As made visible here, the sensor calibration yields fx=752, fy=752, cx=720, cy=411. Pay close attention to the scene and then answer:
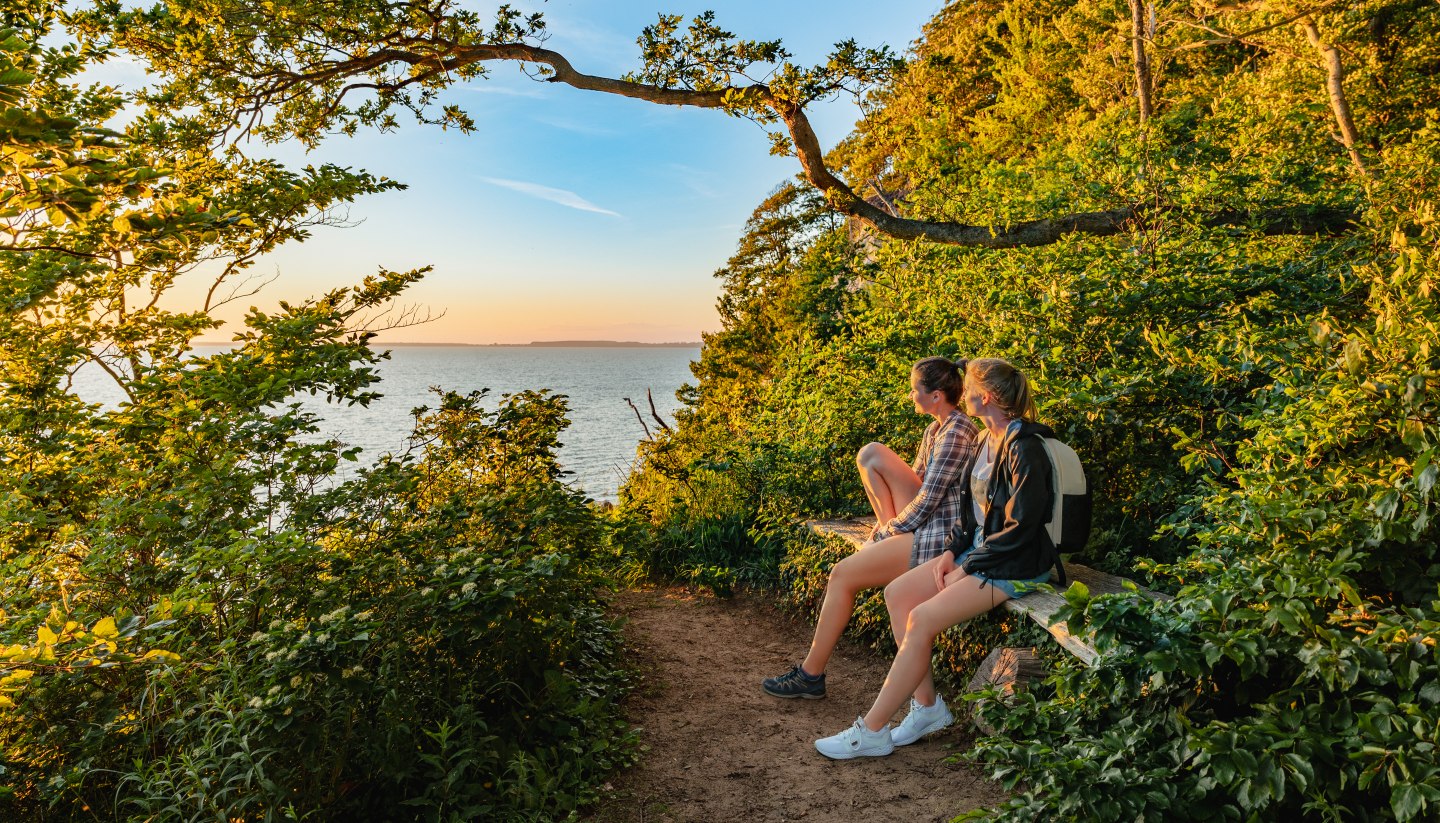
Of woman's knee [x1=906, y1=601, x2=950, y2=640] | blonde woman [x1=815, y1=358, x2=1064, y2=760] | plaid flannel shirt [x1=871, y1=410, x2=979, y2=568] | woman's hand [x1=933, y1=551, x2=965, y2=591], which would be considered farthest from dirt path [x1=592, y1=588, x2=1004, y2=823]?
plaid flannel shirt [x1=871, y1=410, x2=979, y2=568]

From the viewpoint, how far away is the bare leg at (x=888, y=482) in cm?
454

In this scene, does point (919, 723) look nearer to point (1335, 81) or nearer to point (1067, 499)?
point (1067, 499)

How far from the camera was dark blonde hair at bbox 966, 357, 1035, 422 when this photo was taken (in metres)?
3.61

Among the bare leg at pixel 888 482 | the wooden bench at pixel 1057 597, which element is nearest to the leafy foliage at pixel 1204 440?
the wooden bench at pixel 1057 597

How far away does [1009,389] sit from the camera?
3.61 meters

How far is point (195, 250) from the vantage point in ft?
18.4

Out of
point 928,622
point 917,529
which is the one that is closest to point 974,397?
point 917,529

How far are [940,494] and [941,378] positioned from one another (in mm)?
660

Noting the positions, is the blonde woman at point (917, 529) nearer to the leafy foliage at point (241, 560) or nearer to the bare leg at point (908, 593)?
the bare leg at point (908, 593)

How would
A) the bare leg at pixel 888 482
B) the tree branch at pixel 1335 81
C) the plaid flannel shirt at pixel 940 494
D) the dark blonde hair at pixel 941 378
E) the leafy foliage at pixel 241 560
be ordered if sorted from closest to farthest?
the leafy foliage at pixel 241 560, the plaid flannel shirt at pixel 940 494, the dark blonde hair at pixel 941 378, the bare leg at pixel 888 482, the tree branch at pixel 1335 81

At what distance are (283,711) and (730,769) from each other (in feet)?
6.67

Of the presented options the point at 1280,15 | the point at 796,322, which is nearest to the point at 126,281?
the point at 796,322

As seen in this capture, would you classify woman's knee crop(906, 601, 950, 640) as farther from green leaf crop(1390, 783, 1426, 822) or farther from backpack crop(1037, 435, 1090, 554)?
green leaf crop(1390, 783, 1426, 822)

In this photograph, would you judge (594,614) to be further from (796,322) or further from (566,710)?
(796,322)
